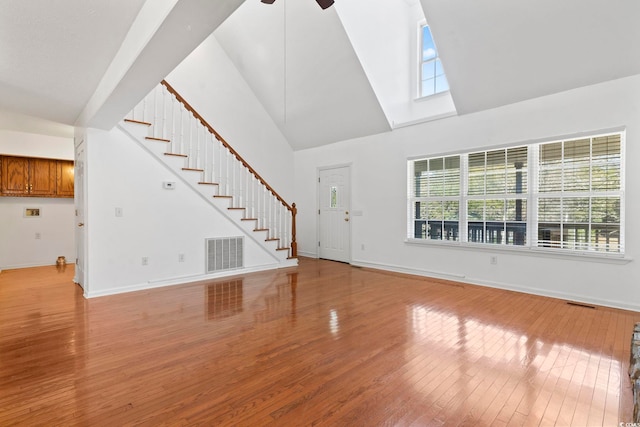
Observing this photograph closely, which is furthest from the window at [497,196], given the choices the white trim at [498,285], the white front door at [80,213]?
the white front door at [80,213]

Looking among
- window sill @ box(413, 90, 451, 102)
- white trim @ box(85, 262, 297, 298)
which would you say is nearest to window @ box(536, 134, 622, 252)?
window sill @ box(413, 90, 451, 102)

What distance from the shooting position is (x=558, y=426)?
5.49 feet

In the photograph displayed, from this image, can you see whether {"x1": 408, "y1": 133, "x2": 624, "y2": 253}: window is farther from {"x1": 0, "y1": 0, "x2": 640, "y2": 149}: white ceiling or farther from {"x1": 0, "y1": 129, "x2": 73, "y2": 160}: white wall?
{"x1": 0, "y1": 129, "x2": 73, "y2": 160}: white wall

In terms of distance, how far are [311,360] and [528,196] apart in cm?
380

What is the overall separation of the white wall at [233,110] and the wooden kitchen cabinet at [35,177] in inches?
113

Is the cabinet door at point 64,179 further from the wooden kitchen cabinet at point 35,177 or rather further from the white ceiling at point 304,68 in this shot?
the white ceiling at point 304,68

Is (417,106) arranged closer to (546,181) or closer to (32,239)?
(546,181)

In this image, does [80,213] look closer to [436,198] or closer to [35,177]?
[35,177]

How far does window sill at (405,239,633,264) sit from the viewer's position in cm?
362

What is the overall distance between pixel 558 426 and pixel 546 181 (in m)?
3.46

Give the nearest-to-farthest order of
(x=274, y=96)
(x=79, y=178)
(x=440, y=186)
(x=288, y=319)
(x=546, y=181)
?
(x=288, y=319)
(x=546, y=181)
(x=79, y=178)
(x=440, y=186)
(x=274, y=96)

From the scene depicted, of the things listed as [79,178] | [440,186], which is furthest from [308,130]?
[79,178]

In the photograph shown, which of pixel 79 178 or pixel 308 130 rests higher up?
pixel 308 130

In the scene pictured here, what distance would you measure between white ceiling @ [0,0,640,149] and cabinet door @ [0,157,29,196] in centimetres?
227
